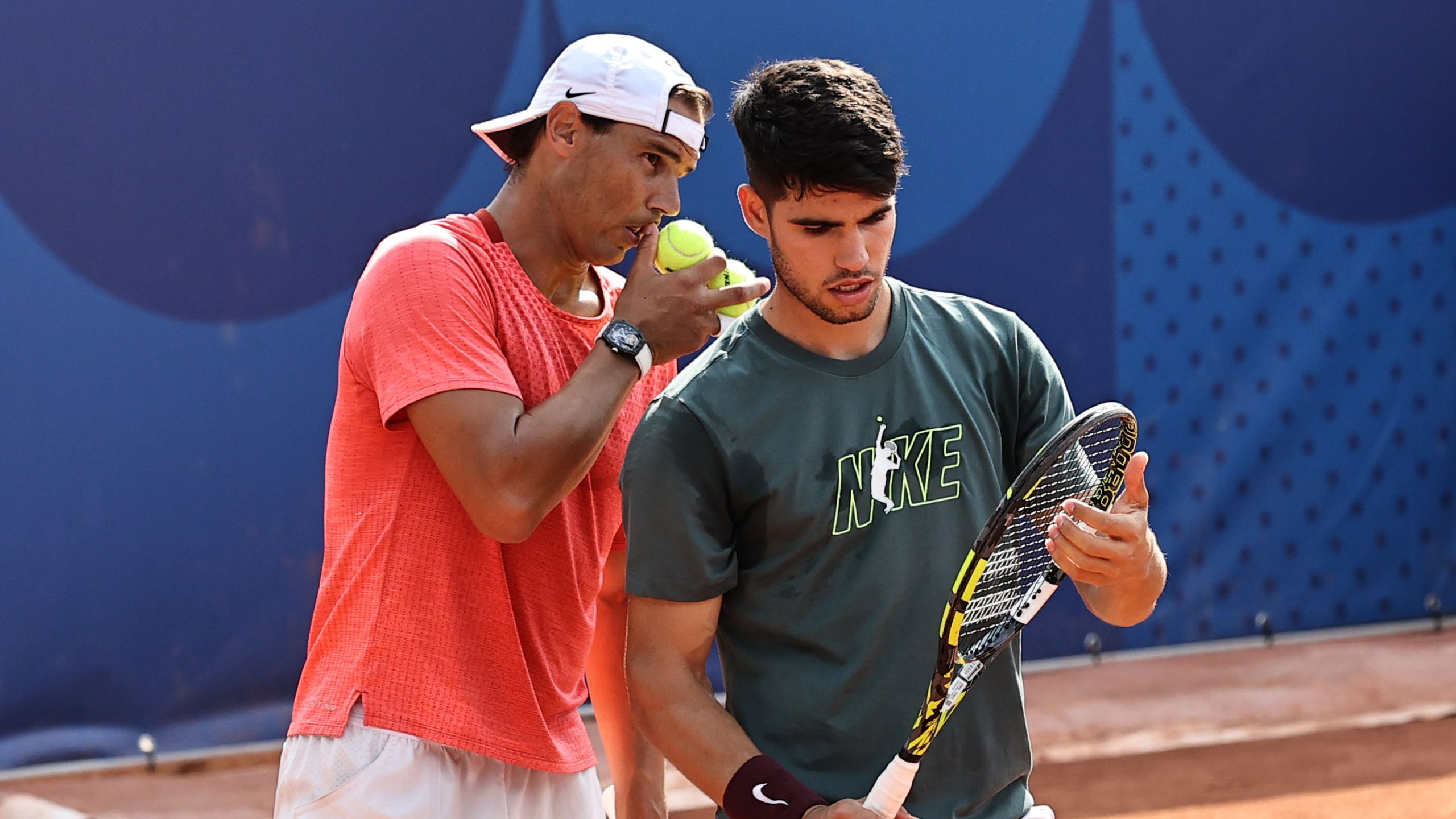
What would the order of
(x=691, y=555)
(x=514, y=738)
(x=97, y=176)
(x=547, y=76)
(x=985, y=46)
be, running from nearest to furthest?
(x=691, y=555)
(x=514, y=738)
(x=547, y=76)
(x=97, y=176)
(x=985, y=46)

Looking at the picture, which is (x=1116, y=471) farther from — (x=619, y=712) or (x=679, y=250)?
(x=619, y=712)

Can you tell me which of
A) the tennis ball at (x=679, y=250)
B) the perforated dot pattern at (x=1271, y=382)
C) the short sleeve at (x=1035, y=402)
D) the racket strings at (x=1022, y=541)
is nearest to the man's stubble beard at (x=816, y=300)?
the short sleeve at (x=1035, y=402)

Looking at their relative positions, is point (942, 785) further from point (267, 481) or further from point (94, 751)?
point (94, 751)

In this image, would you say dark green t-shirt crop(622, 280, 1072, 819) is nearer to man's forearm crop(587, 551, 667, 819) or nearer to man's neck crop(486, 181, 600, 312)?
man's neck crop(486, 181, 600, 312)

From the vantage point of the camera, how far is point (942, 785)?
204 centimetres

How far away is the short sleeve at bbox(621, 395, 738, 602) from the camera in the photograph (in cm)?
200

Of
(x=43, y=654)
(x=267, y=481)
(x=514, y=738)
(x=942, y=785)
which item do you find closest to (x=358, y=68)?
(x=267, y=481)

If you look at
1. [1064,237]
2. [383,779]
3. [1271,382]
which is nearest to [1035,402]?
[383,779]

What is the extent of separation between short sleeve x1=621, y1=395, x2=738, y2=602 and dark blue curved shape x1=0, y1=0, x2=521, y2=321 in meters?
3.21

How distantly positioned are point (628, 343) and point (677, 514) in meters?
0.44

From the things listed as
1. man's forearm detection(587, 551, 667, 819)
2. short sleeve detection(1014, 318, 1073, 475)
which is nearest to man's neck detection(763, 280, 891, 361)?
short sleeve detection(1014, 318, 1073, 475)

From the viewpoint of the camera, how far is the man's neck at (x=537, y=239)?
253 cm

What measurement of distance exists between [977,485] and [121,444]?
353 cm

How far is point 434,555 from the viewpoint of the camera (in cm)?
232
